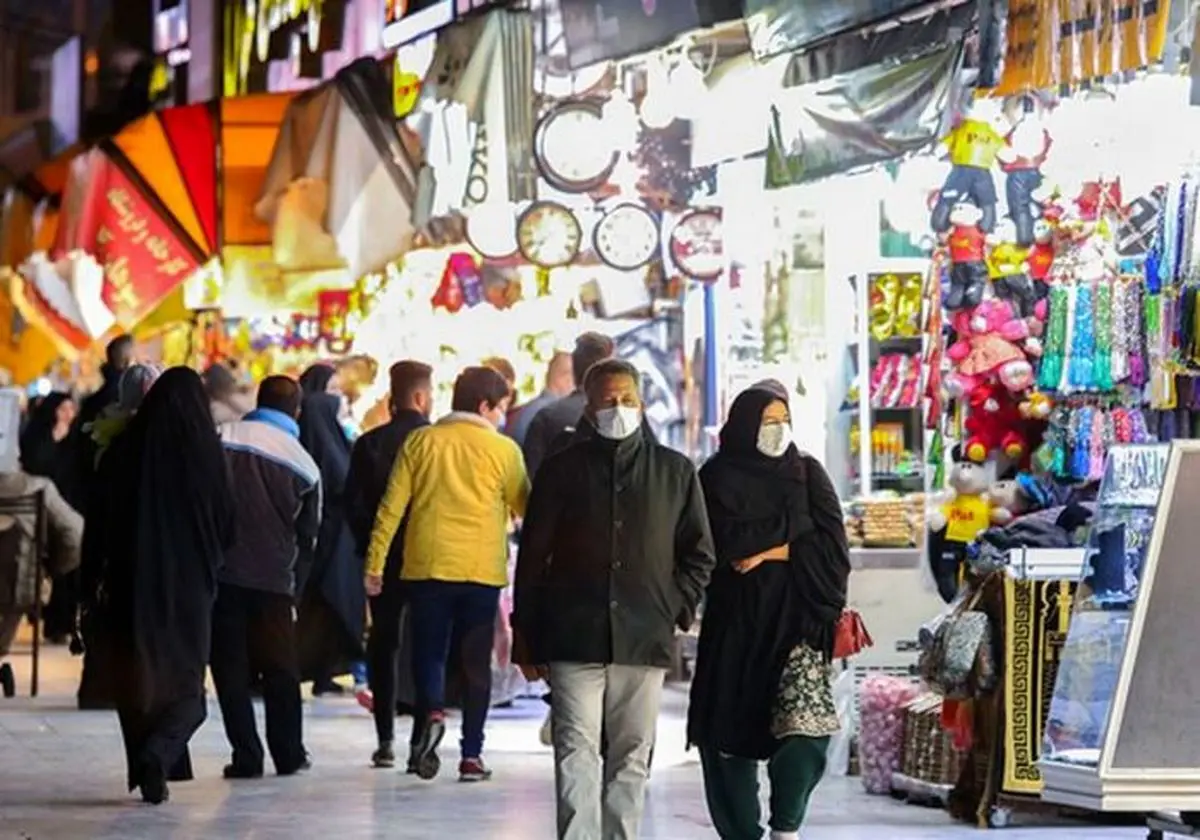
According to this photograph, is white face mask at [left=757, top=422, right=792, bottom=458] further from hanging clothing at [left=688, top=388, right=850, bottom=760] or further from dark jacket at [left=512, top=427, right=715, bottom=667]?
dark jacket at [left=512, top=427, right=715, bottom=667]

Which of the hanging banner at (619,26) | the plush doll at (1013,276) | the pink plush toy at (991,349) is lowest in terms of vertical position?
the pink plush toy at (991,349)

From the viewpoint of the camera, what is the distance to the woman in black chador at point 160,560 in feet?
47.3

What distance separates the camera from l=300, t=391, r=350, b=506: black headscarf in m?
20.2

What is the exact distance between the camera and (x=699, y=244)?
2047cm

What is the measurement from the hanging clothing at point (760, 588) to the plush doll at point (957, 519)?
3.31 meters

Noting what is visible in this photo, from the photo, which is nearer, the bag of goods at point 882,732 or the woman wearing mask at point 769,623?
the woman wearing mask at point 769,623

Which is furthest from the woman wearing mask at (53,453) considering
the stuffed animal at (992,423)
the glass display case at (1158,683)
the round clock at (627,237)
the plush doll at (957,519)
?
the glass display case at (1158,683)

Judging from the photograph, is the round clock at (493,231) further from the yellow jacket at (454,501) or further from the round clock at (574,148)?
the yellow jacket at (454,501)

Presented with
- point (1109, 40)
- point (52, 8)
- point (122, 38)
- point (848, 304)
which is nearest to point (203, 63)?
point (122, 38)

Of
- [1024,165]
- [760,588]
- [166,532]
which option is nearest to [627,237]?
[1024,165]

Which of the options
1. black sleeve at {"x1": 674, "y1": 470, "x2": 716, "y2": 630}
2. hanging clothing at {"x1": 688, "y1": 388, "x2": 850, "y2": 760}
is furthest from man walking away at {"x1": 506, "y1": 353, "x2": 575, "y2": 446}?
black sleeve at {"x1": 674, "y1": 470, "x2": 716, "y2": 630}

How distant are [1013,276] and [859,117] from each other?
1.46 m

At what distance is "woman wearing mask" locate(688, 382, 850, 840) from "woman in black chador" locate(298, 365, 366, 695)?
8.24 m

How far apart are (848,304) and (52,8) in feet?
151
